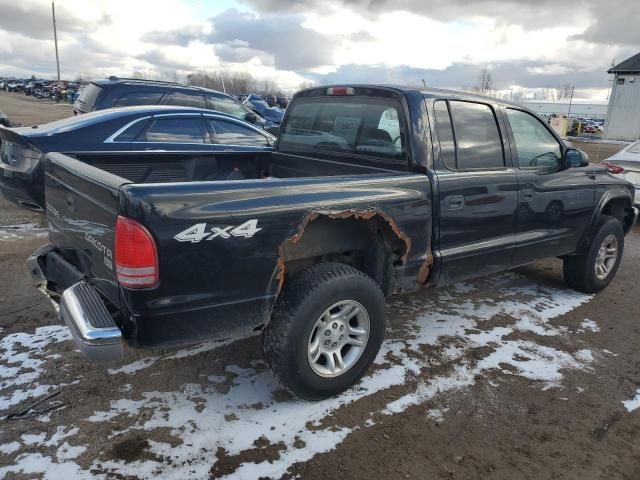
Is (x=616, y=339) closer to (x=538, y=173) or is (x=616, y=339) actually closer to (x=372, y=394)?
(x=538, y=173)

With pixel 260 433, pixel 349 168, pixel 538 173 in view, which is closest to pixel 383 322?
pixel 260 433

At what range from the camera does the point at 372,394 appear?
3271 mm

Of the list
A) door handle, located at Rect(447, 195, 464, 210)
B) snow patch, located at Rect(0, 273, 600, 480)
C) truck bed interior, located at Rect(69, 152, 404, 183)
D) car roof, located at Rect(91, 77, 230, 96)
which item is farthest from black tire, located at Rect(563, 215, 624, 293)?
car roof, located at Rect(91, 77, 230, 96)

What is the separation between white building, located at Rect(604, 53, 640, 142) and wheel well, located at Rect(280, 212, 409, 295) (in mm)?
35436

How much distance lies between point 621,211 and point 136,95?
7.45 metres

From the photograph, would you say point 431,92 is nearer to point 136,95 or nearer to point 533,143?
point 533,143

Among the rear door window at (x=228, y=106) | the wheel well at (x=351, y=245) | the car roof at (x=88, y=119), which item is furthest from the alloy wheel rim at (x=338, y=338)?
the rear door window at (x=228, y=106)

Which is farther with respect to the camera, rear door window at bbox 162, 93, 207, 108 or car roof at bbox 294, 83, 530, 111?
rear door window at bbox 162, 93, 207, 108

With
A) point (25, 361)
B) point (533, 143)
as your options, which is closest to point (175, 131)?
point (25, 361)

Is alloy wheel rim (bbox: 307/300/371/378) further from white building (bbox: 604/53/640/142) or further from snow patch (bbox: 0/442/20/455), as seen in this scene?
white building (bbox: 604/53/640/142)

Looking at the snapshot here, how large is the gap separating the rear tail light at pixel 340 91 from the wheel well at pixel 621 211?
2.88m

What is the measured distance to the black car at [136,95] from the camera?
8.69 metres

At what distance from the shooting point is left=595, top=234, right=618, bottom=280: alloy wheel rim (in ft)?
16.8

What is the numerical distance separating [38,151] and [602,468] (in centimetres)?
558
